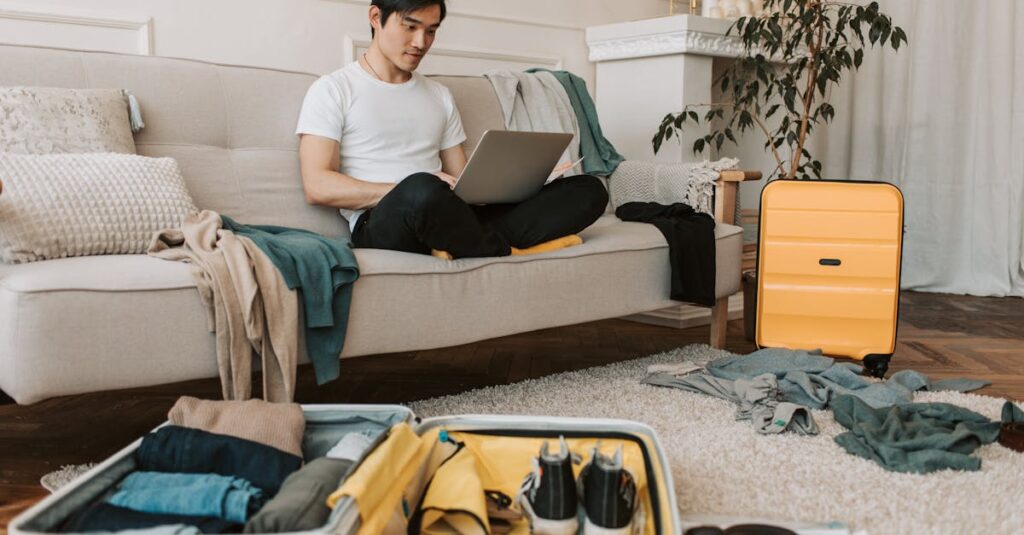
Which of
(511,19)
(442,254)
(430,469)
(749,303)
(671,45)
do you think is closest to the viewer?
(430,469)

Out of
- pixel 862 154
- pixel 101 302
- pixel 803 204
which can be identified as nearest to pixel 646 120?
pixel 803 204

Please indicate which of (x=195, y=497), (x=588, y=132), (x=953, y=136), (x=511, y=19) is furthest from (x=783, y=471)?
(x=953, y=136)

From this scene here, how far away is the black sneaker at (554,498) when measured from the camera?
1123 mm

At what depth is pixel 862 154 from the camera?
4145 mm

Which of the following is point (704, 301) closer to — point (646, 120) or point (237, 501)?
point (646, 120)

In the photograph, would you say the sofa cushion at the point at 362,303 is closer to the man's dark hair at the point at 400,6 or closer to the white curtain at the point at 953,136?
the man's dark hair at the point at 400,6

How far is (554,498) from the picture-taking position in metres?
1.13

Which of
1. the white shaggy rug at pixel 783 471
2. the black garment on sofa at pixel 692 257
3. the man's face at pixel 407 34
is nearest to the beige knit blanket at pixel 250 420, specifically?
the white shaggy rug at pixel 783 471

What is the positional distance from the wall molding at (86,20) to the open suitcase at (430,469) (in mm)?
1655

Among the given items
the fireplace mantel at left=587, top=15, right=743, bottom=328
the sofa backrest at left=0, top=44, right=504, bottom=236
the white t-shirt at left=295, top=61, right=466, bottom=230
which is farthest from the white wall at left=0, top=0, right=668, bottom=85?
the white t-shirt at left=295, top=61, right=466, bottom=230

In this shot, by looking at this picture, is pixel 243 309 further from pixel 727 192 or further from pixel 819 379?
pixel 727 192

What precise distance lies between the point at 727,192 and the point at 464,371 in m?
0.96

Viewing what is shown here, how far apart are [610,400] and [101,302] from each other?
3.76 feet

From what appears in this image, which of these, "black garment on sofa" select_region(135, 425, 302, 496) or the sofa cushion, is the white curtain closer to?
the sofa cushion
